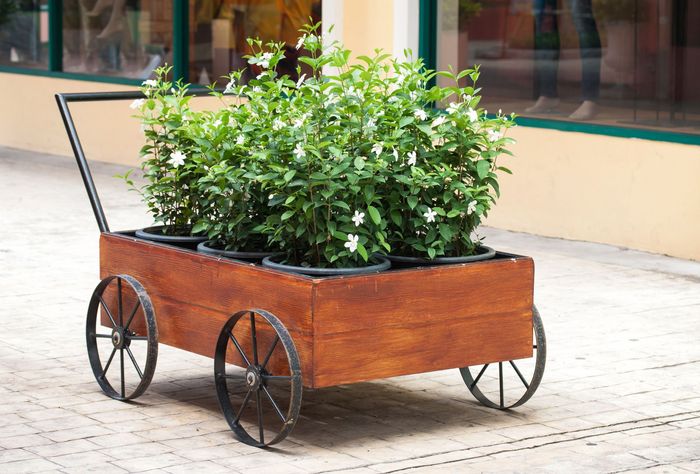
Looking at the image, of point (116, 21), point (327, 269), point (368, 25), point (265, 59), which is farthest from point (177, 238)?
point (116, 21)

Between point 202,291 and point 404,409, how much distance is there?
98cm

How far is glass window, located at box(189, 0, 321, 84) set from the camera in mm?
12594

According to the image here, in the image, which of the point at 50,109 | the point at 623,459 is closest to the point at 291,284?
the point at 623,459

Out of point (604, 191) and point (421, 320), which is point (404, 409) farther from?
point (604, 191)

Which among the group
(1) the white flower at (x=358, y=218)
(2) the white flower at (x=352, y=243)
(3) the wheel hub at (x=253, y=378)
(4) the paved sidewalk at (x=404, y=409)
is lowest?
(4) the paved sidewalk at (x=404, y=409)

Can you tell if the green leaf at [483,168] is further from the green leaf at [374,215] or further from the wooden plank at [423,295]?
the green leaf at [374,215]

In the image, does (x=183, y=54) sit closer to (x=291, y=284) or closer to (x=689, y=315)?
(x=689, y=315)

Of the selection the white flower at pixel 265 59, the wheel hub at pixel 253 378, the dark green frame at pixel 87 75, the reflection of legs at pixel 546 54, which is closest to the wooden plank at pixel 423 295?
the wheel hub at pixel 253 378

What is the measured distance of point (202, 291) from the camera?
541cm

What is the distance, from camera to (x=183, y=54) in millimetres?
13672

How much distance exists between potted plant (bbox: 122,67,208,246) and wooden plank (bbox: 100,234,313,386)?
156mm

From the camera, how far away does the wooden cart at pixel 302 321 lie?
4.95 m

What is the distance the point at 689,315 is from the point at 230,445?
329cm

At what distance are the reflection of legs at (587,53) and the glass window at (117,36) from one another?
4943 millimetres
